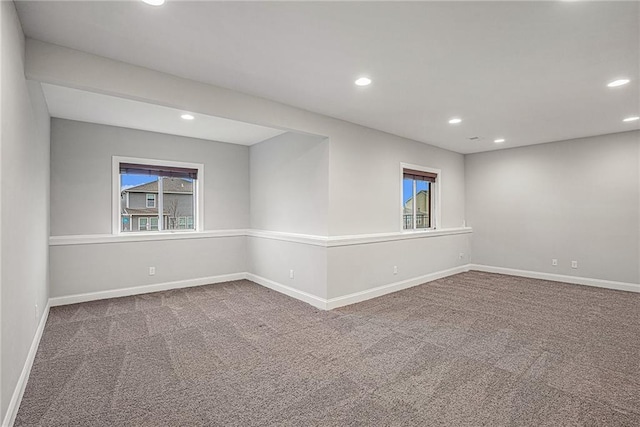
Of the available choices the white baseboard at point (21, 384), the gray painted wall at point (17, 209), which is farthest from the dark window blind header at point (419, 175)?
the white baseboard at point (21, 384)

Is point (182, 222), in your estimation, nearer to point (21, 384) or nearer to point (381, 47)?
point (21, 384)

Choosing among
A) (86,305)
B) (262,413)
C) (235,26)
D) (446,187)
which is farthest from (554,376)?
(86,305)

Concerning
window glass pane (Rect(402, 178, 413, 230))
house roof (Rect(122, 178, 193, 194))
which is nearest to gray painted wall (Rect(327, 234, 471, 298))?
window glass pane (Rect(402, 178, 413, 230))

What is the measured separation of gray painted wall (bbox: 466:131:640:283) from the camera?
5.18 m

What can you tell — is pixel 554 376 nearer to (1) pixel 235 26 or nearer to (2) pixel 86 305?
(1) pixel 235 26

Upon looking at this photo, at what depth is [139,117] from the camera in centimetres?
434

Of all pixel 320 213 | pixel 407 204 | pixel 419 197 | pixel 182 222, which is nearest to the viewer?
pixel 320 213

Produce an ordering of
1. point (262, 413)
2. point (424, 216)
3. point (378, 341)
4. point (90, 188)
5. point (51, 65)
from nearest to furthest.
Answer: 1. point (262, 413)
2. point (51, 65)
3. point (378, 341)
4. point (90, 188)
5. point (424, 216)

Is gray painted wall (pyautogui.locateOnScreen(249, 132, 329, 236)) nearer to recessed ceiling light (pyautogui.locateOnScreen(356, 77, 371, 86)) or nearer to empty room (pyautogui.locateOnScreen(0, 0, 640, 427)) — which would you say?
empty room (pyautogui.locateOnScreen(0, 0, 640, 427))

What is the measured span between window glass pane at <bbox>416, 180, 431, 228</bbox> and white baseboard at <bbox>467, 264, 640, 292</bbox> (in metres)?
1.58

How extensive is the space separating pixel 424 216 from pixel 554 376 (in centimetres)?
405

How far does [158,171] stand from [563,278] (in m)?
7.22

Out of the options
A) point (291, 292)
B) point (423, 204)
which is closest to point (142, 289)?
point (291, 292)

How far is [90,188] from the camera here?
4625 mm
